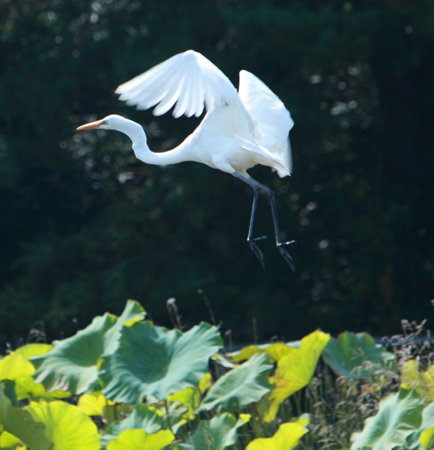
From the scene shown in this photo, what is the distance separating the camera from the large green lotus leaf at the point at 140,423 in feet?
9.91

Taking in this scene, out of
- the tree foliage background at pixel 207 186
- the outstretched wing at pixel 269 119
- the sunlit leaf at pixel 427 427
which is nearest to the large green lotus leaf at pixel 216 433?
the sunlit leaf at pixel 427 427

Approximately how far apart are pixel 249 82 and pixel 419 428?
183cm

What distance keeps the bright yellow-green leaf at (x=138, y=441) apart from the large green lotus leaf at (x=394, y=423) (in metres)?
0.80

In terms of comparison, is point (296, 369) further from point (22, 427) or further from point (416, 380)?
point (22, 427)

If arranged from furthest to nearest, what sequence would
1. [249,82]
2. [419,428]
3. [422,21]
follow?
1. [422,21]
2. [249,82]
3. [419,428]

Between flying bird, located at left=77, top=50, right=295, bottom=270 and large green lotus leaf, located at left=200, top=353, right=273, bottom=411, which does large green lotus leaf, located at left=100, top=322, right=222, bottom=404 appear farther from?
flying bird, located at left=77, top=50, right=295, bottom=270

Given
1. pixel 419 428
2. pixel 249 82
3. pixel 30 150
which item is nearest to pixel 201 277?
pixel 30 150

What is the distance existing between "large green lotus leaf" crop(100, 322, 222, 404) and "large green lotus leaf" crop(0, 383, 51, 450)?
1.25ft

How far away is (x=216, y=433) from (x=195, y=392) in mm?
513

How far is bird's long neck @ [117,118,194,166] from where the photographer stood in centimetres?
287

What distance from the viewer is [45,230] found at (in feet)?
26.6

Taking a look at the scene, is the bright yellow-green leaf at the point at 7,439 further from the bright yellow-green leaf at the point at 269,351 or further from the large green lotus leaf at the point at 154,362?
the bright yellow-green leaf at the point at 269,351

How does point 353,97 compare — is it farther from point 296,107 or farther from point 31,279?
point 31,279

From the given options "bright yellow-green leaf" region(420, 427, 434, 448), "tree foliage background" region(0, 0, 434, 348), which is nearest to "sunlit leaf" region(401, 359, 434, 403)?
"bright yellow-green leaf" region(420, 427, 434, 448)
